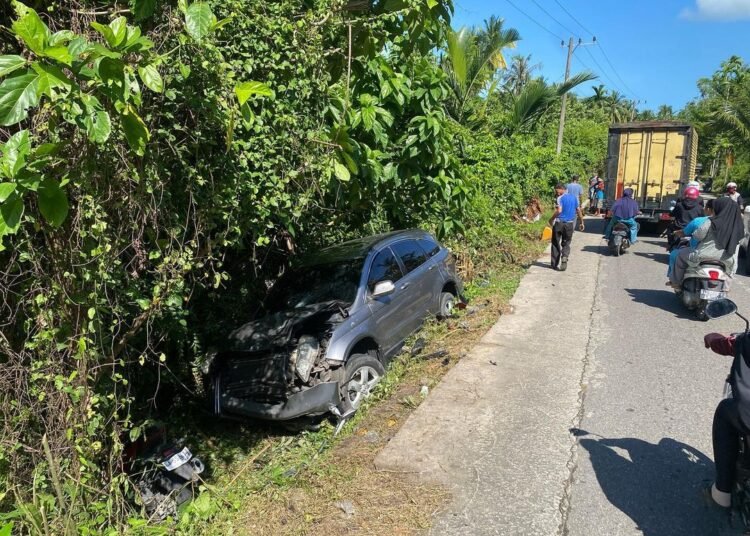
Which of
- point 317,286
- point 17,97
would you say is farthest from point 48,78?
point 317,286

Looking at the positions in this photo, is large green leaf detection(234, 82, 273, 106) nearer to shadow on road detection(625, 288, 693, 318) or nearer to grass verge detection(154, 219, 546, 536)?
grass verge detection(154, 219, 546, 536)

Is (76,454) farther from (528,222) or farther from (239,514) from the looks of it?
(528,222)

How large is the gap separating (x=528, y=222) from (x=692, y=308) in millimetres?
9427

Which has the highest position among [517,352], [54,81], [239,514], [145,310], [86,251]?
[54,81]

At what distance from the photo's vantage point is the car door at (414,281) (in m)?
6.78

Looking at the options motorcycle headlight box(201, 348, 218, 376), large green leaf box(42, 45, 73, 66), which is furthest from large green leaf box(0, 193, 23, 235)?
motorcycle headlight box(201, 348, 218, 376)

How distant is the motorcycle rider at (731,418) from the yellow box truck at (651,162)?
13840 mm

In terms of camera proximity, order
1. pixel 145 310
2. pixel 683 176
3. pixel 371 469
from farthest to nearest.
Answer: pixel 683 176 < pixel 371 469 < pixel 145 310

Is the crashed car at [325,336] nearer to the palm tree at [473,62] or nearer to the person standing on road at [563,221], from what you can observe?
the person standing on road at [563,221]

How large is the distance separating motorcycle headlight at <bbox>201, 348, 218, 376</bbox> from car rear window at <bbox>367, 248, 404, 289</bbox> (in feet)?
6.02

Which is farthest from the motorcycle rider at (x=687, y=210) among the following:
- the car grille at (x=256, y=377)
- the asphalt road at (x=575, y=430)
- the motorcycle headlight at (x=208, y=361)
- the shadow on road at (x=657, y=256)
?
the motorcycle headlight at (x=208, y=361)

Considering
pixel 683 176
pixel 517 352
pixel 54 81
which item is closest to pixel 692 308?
pixel 517 352

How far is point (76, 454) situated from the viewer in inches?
129

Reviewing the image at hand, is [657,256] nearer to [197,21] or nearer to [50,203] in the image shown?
[197,21]
